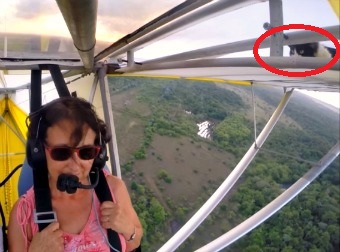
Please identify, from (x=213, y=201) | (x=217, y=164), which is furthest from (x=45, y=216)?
(x=217, y=164)

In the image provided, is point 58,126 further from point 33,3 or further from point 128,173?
→ point 128,173

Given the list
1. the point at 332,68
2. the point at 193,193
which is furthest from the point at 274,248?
the point at 332,68

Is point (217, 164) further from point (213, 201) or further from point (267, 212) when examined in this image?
point (213, 201)

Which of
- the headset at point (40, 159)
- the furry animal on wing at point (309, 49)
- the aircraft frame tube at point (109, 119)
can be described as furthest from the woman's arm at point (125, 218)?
the aircraft frame tube at point (109, 119)

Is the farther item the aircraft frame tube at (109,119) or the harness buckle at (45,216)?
the aircraft frame tube at (109,119)

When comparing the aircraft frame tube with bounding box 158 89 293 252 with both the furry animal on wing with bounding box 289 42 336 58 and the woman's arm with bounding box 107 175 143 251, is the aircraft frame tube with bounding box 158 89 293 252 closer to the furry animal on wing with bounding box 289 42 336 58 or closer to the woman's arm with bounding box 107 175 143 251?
the woman's arm with bounding box 107 175 143 251

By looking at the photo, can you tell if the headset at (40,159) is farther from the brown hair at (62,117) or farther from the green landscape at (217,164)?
the green landscape at (217,164)

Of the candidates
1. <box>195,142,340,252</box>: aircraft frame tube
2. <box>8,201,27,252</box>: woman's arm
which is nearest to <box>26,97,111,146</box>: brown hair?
<box>8,201,27,252</box>: woman's arm

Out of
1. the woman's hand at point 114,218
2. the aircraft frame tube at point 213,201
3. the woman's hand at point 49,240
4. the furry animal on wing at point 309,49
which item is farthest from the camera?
the aircraft frame tube at point 213,201
